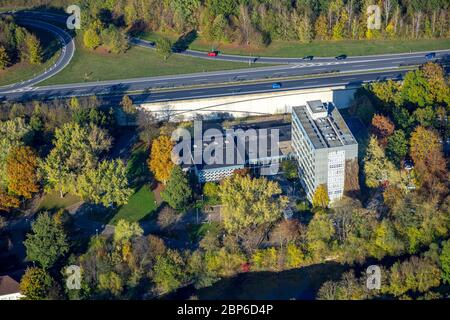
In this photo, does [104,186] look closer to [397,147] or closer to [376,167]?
[376,167]

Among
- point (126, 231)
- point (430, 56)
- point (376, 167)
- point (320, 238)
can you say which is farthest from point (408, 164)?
point (126, 231)

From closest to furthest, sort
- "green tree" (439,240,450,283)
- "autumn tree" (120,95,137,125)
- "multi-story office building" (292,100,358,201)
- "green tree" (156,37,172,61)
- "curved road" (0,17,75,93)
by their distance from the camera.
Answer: "green tree" (439,240,450,283) < "multi-story office building" (292,100,358,201) < "autumn tree" (120,95,137,125) < "curved road" (0,17,75,93) < "green tree" (156,37,172,61)

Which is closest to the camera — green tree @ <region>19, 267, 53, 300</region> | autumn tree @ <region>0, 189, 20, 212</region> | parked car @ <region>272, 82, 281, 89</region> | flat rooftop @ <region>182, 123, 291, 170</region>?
green tree @ <region>19, 267, 53, 300</region>

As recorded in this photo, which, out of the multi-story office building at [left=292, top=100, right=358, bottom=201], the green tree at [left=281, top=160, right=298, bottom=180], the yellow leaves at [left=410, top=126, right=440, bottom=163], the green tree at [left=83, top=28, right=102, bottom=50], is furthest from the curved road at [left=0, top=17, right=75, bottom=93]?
the yellow leaves at [left=410, top=126, right=440, bottom=163]

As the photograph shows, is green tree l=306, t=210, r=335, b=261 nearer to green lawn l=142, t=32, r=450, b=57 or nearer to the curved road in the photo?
green lawn l=142, t=32, r=450, b=57

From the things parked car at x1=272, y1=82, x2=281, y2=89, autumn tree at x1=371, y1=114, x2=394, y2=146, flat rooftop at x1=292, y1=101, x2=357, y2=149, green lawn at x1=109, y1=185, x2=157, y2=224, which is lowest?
green lawn at x1=109, y1=185, x2=157, y2=224

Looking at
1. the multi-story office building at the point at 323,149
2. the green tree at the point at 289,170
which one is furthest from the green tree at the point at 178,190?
the multi-story office building at the point at 323,149
